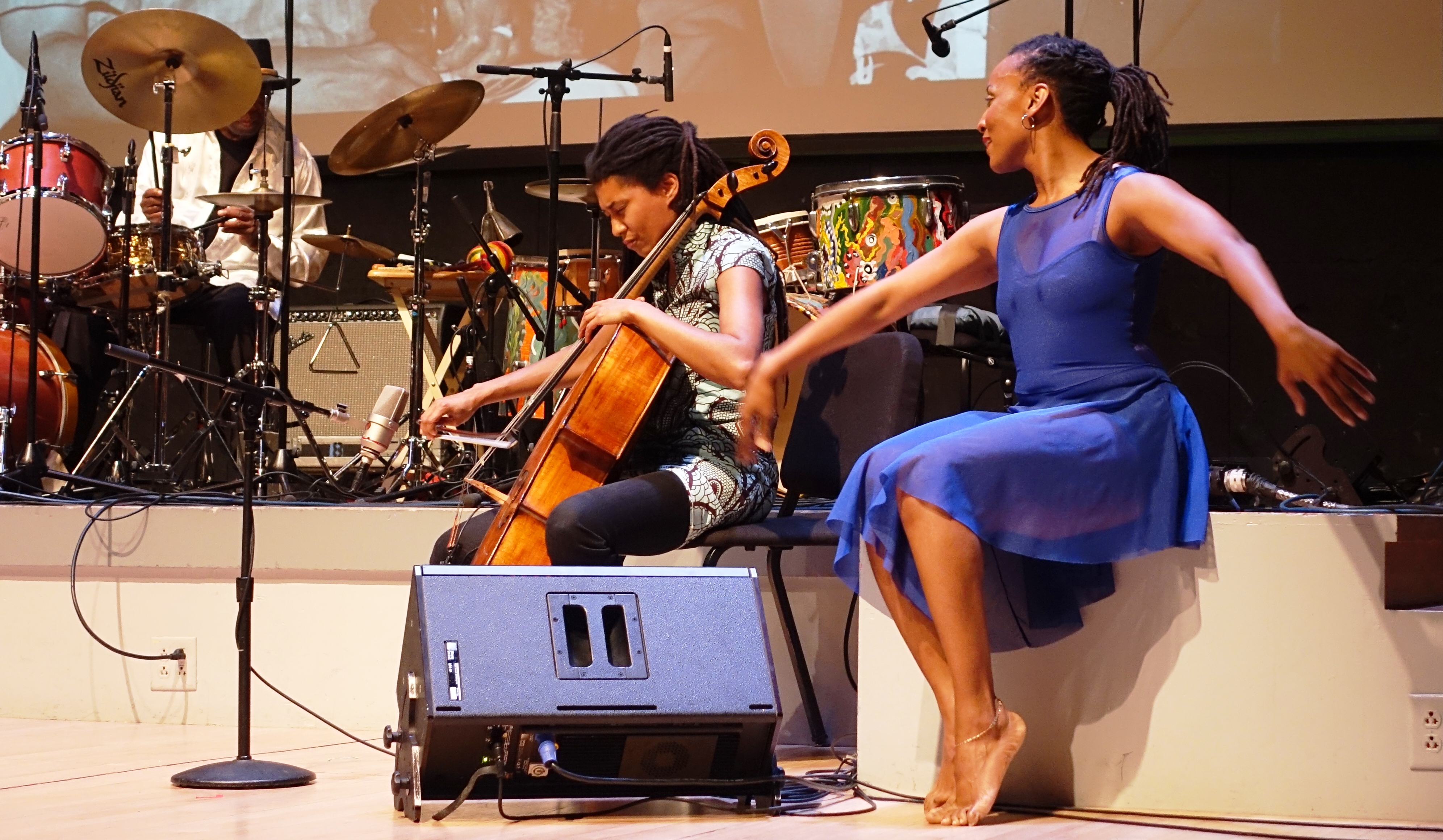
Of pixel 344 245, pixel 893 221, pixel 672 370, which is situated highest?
pixel 344 245

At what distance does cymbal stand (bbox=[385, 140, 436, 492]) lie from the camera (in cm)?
456

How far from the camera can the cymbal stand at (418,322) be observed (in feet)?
15.0

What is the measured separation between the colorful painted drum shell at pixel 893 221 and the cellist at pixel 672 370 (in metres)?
1.51

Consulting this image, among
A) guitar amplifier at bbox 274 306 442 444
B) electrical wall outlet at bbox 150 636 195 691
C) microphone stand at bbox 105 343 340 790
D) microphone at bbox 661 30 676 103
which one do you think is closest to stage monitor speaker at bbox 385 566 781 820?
microphone stand at bbox 105 343 340 790

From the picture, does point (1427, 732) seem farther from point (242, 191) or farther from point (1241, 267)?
point (242, 191)

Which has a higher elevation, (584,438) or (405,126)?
(405,126)

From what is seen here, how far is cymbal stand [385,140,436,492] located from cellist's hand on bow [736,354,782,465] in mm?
2399

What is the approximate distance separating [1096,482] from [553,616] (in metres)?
0.86

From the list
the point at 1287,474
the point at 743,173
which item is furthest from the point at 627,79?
the point at 1287,474

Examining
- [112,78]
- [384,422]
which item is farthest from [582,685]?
[112,78]

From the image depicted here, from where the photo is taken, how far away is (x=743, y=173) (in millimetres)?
2775

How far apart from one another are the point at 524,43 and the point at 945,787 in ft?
15.3

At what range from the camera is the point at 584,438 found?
2.68 metres

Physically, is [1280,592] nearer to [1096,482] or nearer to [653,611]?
[1096,482]
